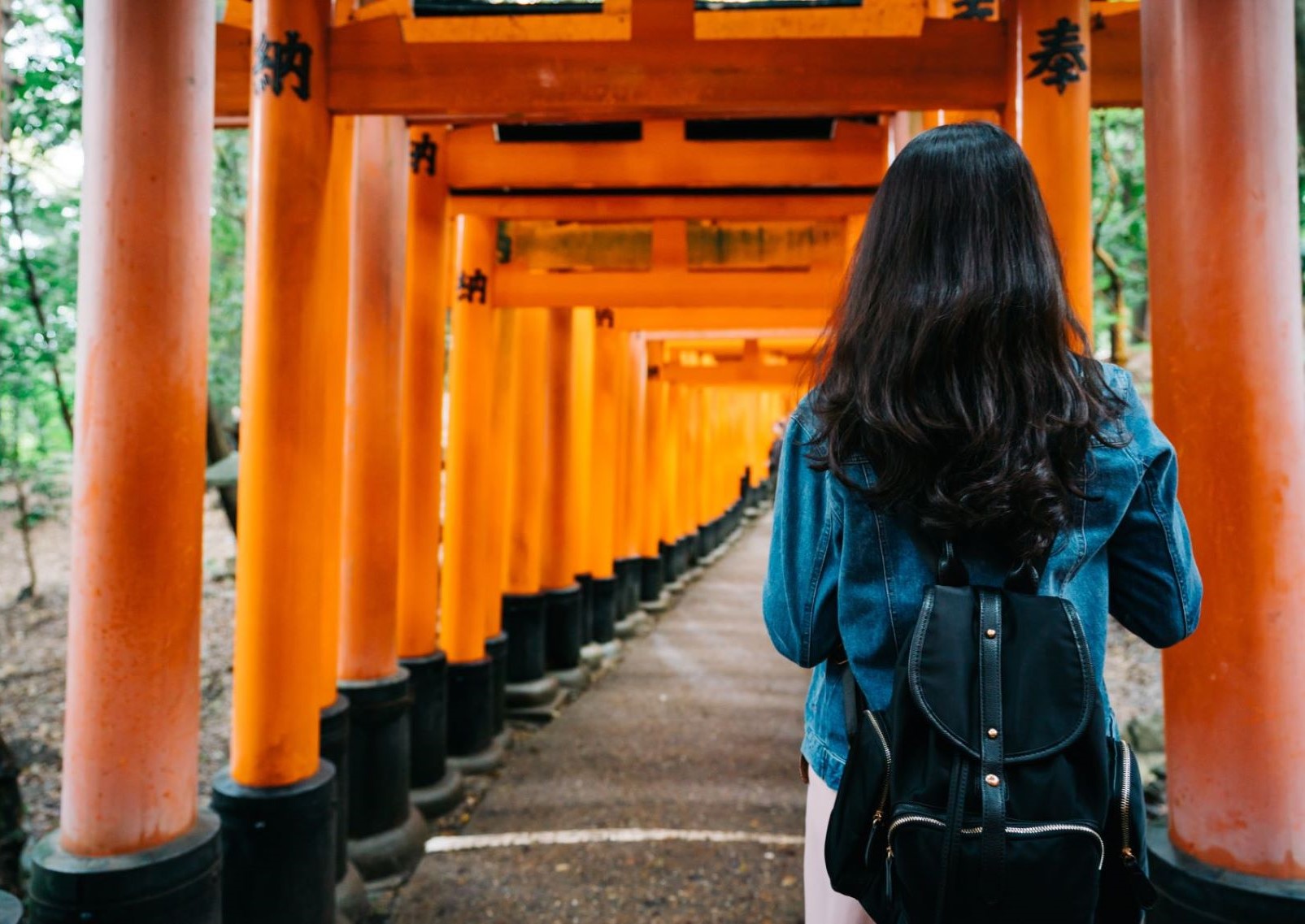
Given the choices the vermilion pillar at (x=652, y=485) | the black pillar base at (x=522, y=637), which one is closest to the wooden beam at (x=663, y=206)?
the black pillar base at (x=522, y=637)

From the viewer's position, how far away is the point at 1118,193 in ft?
28.9

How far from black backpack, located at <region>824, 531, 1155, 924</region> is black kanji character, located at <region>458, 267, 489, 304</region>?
5.66 m

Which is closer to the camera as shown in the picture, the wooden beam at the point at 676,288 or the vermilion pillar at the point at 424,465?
the vermilion pillar at the point at 424,465

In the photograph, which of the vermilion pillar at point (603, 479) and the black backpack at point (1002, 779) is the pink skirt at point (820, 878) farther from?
the vermilion pillar at point (603, 479)

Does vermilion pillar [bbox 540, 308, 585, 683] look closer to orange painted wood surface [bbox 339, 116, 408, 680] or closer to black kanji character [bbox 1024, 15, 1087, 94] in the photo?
orange painted wood surface [bbox 339, 116, 408, 680]

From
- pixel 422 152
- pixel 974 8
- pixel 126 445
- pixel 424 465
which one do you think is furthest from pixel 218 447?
pixel 974 8

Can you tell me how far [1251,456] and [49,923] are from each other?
348cm

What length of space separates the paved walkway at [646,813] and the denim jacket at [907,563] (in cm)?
322

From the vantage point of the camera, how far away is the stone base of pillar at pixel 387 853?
4.49 metres

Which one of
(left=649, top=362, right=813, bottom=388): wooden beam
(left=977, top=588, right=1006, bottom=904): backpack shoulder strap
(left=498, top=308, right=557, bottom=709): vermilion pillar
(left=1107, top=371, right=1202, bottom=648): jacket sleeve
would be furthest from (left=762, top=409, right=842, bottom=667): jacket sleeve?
(left=649, top=362, right=813, bottom=388): wooden beam

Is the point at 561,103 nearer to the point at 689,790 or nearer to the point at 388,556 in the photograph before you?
the point at 388,556

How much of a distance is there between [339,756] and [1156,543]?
3.57 metres

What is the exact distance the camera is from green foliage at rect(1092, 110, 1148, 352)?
7941 millimetres

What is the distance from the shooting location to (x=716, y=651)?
10.6m
